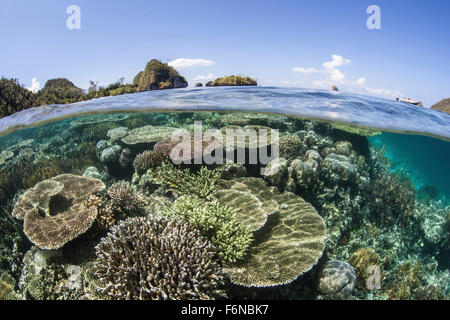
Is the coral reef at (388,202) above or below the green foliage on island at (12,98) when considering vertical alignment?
below

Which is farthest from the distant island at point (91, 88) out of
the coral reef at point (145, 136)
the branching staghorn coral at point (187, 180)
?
the branching staghorn coral at point (187, 180)

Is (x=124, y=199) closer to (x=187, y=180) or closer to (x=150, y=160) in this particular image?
(x=187, y=180)

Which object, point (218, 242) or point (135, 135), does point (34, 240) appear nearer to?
point (218, 242)

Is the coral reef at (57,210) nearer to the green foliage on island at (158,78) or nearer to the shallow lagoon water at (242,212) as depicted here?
the shallow lagoon water at (242,212)

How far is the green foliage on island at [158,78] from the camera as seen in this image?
14.0 m

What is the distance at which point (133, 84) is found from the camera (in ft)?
50.4

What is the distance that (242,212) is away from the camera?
5.34m

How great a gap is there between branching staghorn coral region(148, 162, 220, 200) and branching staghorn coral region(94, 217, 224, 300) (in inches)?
79.2

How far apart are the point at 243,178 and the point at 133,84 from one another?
12500 millimetres

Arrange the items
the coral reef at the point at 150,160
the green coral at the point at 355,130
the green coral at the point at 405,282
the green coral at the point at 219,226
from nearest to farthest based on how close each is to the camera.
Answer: the green coral at the point at 219,226 < the green coral at the point at 405,282 < the coral reef at the point at 150,160 < the green coral at the point at 355,130
